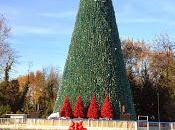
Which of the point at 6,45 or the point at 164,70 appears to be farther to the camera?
the point at 164,70

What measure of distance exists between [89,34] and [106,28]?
59.2 inches

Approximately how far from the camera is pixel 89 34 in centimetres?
3653

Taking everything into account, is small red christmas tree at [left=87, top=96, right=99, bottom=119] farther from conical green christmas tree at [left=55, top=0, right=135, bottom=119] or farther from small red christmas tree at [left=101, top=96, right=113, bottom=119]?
conical green christmas tree at [left=55, top=0, right=135, bottom=119]

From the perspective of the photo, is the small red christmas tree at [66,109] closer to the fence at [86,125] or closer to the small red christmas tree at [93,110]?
the small red christmas tree at [93,110]

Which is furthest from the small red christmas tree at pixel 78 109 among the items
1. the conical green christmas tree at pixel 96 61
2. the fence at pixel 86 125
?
the fence at pixel 86 125

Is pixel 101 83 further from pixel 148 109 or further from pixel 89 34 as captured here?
pixel 148 109

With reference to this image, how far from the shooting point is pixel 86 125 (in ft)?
88.7

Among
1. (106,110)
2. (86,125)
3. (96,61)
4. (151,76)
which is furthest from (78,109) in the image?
(151,76)

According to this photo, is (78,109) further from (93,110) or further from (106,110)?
(106,110)

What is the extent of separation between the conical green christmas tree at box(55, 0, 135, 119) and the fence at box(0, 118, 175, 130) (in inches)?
267

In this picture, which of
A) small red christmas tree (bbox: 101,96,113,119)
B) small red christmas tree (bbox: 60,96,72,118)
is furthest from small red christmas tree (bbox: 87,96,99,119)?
small red christmas tree (bbox: 60,96,72,118)

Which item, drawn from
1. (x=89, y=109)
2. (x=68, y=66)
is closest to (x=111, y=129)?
(x=89, y=109)

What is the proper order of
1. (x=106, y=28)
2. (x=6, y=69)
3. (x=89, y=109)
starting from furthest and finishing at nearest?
(x=6, y=69) → (x=106, y=28) → (x=89, y=109)

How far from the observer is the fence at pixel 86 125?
2564cm
